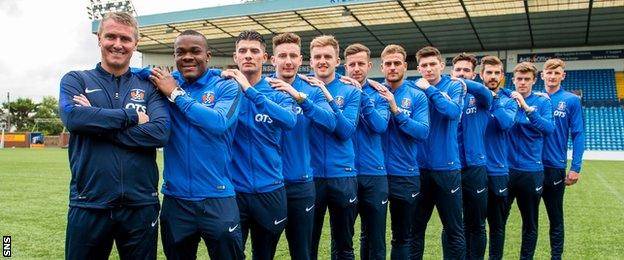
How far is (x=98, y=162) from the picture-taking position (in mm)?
2770

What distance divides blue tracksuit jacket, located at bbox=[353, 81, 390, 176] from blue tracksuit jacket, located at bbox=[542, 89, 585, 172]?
230cm

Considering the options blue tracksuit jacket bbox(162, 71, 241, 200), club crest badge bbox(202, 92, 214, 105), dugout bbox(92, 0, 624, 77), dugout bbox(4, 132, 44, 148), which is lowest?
blue tracksuit jacket bbox(162, 71, 241, 200)

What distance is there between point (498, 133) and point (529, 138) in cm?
39

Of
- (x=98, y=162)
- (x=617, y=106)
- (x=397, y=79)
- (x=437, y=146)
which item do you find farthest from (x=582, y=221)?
(x=617, y=106)

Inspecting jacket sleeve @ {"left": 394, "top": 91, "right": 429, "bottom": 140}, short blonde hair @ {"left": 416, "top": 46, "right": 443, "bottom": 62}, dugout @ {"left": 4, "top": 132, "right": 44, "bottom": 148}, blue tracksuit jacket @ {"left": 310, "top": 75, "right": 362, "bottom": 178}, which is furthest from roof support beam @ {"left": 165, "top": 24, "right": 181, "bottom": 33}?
blue tracksuit jacket @ {"left": 310, "top": 75, "right": 362, "bottom": 178}

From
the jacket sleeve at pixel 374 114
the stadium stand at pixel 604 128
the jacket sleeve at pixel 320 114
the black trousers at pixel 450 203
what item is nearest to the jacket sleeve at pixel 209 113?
the jacket sleeve at pixel 320 114

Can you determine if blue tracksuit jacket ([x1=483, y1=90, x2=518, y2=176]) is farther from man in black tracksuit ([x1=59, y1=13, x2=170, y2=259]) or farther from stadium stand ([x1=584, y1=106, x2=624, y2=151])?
stadium stand ([x1=584, y1=106, x2=624, y2=151])

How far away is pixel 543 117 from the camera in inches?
206

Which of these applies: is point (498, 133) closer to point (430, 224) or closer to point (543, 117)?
point (543, 117)

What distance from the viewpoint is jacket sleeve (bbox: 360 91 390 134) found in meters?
4.06

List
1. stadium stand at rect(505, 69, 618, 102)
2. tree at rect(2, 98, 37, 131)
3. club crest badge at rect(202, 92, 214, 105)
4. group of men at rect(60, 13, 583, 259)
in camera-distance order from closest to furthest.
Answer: group of men at rect(60, 13, 583, 259)
club crest badge at rect(202, 92, 214, 105)
stadium stand at rect(505, 69, 618, 102)
tree at rect(2, 98, 37, 131)

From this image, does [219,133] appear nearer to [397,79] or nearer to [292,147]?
[292,147]

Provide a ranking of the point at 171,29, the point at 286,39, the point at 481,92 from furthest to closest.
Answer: the point at 171,29 → the point at 481,92 → the point at 286,39

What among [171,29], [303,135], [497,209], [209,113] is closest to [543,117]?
[497,209]
